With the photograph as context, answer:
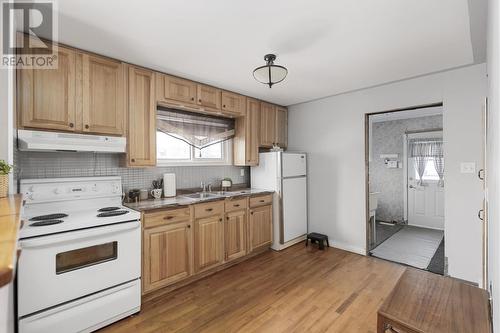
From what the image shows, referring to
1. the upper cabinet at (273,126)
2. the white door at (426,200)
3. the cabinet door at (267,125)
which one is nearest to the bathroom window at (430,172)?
the white door at (426,200)

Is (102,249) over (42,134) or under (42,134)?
under

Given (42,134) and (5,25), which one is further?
(42,134)

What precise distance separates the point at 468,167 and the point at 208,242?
2.99 meters

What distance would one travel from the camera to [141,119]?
2.57 meters

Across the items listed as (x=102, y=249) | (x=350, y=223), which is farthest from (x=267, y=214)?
(x=102, y=249)

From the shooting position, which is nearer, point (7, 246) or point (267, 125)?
point (7, 246)

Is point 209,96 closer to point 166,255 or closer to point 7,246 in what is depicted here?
point 166,255

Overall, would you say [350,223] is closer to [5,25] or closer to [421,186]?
[421,186]

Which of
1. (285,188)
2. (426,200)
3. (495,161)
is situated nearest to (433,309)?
(495,161)

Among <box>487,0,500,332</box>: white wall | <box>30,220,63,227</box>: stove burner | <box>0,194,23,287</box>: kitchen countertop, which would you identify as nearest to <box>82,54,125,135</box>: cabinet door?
<box>30,220,63,227</box>: stove burner

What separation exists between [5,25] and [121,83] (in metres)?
1.04

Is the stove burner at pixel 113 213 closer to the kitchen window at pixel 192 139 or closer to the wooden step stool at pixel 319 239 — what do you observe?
the kitchen window at pixel 192 139

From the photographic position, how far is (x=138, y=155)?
8.37 ft

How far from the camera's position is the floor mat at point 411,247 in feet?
10.9
